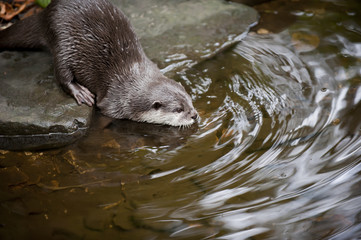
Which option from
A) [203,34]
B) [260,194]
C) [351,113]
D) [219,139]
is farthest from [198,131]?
[203,34]

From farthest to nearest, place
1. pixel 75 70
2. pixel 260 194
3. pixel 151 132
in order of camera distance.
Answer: pixel 75 70
pixel 151 132
pixel 260 194

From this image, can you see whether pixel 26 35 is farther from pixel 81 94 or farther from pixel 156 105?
pixel 156 105

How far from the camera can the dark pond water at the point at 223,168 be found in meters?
1.95

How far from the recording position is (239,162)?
2.36 meters

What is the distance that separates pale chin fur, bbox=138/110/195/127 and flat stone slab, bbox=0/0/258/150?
410 mm

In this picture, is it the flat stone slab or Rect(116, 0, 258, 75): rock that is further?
Rect(116, 0, 258, 75): rock

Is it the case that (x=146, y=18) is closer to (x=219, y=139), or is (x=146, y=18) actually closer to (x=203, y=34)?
(x=203, y=34)

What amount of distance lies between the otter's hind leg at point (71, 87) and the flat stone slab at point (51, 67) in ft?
0.18

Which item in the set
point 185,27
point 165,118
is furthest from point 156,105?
point 185,27

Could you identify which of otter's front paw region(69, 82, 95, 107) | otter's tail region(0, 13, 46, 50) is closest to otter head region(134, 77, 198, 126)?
otter's front paw region(69, 82, 95, 107)

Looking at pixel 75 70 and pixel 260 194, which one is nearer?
pixel 260 194

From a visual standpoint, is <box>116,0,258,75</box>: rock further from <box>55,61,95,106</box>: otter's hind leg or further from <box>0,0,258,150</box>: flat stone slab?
<box>55,61,95,106</box>: otter's hind leg

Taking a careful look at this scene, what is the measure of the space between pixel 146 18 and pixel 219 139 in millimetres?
1774

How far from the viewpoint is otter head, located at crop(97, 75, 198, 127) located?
9.08 feet
